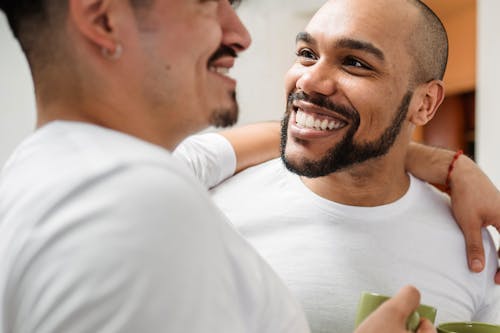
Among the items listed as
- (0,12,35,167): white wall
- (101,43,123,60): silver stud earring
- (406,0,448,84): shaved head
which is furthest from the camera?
(0,12,35,167): white wall

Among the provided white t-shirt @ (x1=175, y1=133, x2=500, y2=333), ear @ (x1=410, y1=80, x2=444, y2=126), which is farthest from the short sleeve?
ear @ (x1=410, y1=80, x2=444, y2=126)

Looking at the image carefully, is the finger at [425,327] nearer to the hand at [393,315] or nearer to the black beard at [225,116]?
the hand at [393,315]

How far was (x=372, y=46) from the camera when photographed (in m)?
1.36

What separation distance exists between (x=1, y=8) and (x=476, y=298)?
1.15 meters

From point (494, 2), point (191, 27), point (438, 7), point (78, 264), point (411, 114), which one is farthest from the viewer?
point (438, 7)

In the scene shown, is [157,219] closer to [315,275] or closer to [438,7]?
[315,275]

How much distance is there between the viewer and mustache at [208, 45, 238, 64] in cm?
64

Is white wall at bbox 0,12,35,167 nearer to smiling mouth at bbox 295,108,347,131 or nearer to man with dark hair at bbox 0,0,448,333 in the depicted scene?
smiling mouth at bbox 295,108,347,131

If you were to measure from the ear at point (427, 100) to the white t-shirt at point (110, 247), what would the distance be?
43.7 inches

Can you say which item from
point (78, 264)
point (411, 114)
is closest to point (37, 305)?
point (78, 264)

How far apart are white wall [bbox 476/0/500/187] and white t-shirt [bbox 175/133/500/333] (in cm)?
195

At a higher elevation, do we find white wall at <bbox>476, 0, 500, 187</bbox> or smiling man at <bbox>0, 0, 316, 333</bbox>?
smiling man at <bbox>0, 0, 316, 333</bbox>

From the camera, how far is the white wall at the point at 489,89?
311cm

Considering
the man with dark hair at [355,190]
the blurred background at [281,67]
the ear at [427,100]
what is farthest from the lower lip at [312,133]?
the blurred background at [281,67]
